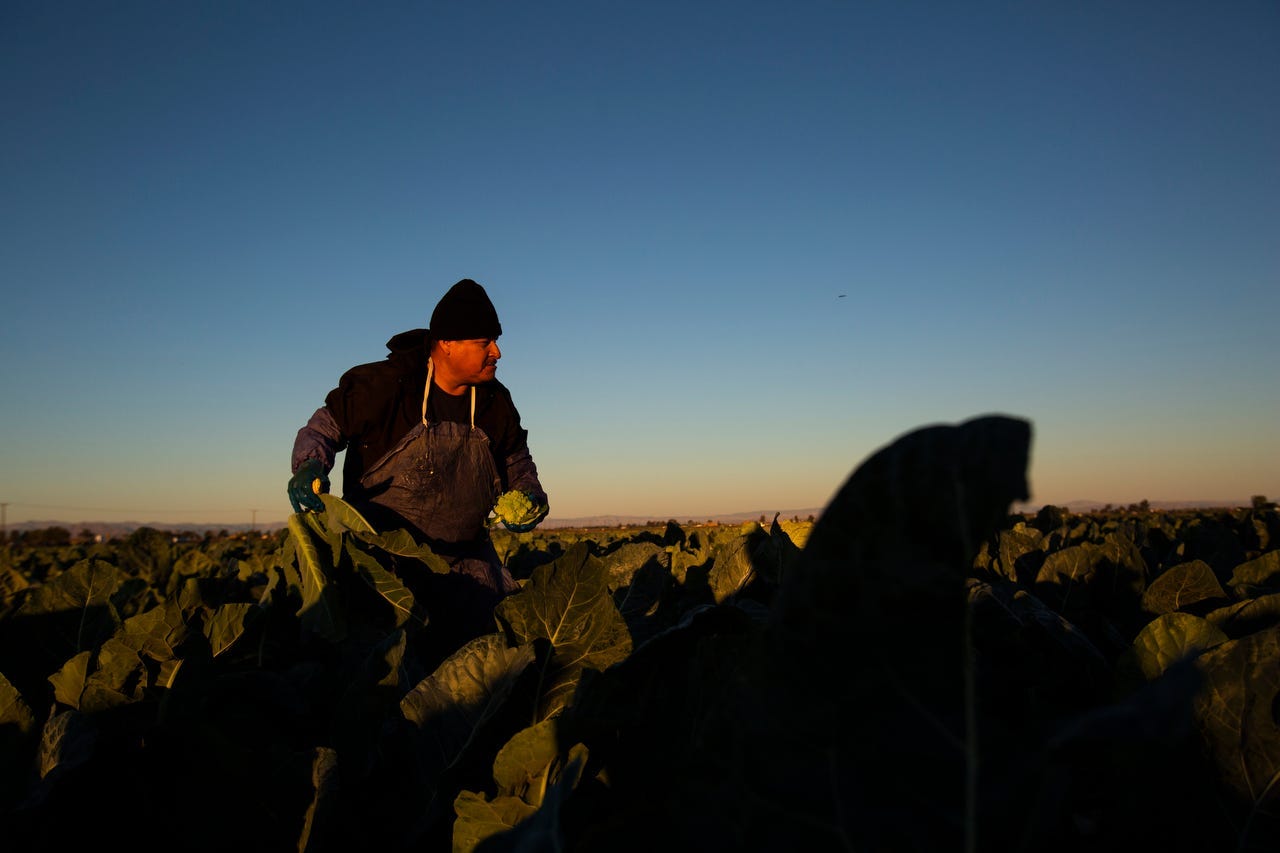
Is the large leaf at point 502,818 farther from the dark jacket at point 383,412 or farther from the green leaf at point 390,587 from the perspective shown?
the dark jacket at point 383,412

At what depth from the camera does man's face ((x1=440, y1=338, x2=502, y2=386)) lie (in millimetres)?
5129

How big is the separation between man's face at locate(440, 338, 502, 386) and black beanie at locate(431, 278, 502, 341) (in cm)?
4

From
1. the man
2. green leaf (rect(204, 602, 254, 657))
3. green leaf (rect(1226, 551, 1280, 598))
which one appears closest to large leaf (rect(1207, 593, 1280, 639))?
green leaf (rect(1226, 551, 1280, 598))

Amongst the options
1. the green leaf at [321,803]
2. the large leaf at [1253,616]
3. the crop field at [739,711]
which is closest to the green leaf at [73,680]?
the crop field at [739,711]

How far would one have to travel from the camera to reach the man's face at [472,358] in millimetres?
5129

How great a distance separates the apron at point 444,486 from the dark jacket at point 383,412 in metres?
0.08

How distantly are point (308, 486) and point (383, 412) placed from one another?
869 mm

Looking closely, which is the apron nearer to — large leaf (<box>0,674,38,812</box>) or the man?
the man

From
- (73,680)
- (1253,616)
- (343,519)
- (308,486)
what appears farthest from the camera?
(308,486)

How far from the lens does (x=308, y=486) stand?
440 centimetres

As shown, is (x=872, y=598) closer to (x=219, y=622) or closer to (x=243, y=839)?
(x=243, y=839)

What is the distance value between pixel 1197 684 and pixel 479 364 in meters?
4.98

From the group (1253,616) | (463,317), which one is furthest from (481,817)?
(463,317)

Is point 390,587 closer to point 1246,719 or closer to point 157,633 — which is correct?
point 157,633
